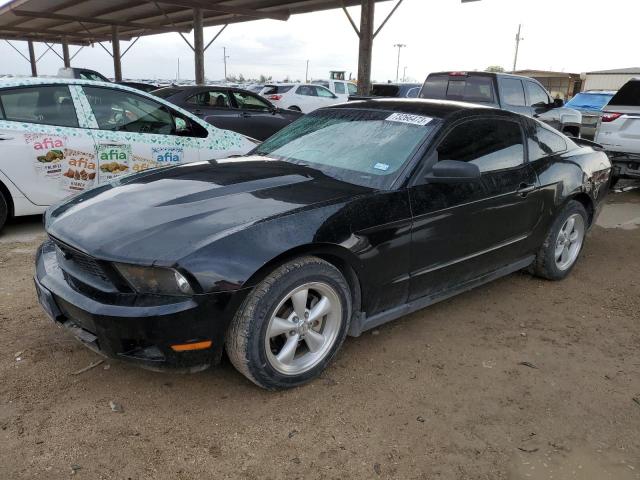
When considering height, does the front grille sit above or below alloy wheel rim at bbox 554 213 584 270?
above

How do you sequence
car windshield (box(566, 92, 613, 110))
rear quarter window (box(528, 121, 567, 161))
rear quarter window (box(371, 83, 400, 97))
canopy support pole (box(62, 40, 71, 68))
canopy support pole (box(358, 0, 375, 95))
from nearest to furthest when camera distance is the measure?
rear quarter window (box(528, 121, 567, 161)) → canopy support pole (box(358, 0, 375, 95)) → car windshield (box(566, 92, 613, 110)) → rear quarter window (box(371, 83, 400, 97)) → canopy support pole (box(62, 40, 71, 68))

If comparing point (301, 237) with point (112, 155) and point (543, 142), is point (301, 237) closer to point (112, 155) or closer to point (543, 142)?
point (543, 142)

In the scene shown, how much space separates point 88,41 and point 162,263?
38547 mm

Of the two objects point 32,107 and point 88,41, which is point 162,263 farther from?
point 88,41

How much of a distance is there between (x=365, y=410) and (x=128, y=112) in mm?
4268

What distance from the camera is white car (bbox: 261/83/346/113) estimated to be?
742 inches

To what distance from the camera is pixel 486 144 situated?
141 inches

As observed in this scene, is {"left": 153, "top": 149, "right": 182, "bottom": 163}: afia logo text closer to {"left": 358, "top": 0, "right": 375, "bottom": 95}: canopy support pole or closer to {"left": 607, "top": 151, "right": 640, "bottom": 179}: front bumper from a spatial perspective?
{"left": 607, "top": 151, "right": 640, "bottom": 179}: front bumper

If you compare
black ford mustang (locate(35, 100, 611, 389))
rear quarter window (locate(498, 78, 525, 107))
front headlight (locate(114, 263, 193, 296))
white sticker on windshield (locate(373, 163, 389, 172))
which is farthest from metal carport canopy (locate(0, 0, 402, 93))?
front headlight (locate(114, 263, 193, 296))

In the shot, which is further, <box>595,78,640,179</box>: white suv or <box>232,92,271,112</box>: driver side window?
<box>232,92,271,112</box>: driver side window

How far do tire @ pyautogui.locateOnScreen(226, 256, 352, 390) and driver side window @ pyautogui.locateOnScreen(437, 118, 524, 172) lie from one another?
1.18m

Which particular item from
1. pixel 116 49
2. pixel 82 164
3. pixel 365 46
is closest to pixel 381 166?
pixel 82 164

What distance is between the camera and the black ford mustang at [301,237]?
7.58 ft

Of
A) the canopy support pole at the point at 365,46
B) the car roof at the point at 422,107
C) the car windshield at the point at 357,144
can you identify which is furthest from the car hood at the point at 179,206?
the canopy support pole at the point at 365,46
